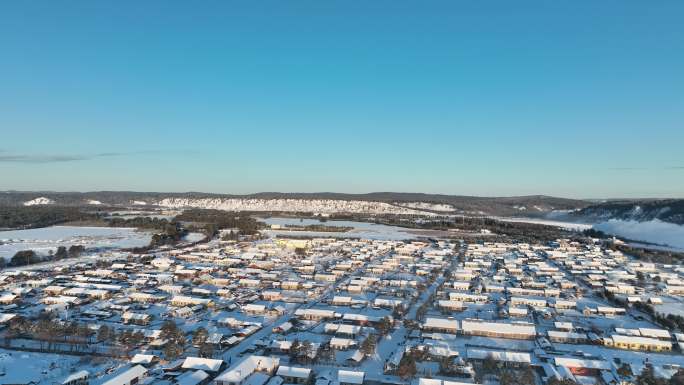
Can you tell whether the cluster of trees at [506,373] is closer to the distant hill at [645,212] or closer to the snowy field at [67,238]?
the snowy field at [67,238]

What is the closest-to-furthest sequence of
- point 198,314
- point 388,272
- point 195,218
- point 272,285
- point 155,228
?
point 198,314
point 272,285
point 388,272
point 155,228
point 195,218

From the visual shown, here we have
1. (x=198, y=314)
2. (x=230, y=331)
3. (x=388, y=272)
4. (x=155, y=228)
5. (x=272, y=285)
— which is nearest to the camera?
(x=230, y=331)

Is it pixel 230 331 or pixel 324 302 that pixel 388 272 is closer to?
pixel 324 302

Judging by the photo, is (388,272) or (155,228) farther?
(155,228)

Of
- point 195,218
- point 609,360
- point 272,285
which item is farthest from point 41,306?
point 195,218

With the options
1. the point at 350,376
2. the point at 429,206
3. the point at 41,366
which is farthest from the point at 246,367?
the point at 429,206

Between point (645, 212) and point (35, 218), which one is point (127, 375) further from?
point (645, 212)
